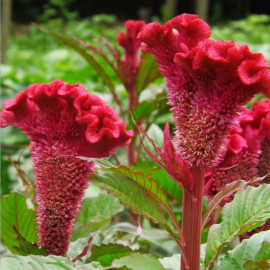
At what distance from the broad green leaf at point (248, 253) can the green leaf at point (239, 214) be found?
3 cm

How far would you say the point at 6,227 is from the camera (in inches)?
47.9

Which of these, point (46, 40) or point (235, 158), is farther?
point (46, 40)

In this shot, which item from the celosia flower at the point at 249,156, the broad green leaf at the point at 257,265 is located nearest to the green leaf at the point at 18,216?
the celosia flower at the point at 249,156

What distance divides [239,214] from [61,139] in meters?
0.39

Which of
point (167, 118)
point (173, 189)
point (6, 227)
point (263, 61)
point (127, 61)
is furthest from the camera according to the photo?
point (167, 118)

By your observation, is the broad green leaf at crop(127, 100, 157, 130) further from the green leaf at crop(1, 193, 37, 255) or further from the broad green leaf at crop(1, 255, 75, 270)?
the broad green leaf at crop(1, 255, 75, 270)

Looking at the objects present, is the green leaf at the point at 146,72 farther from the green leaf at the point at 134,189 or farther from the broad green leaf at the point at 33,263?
the broad green leaf at the point at 33,263

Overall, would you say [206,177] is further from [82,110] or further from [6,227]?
[6,227]

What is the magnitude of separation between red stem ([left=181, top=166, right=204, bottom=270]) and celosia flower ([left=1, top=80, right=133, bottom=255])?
6.7 inches

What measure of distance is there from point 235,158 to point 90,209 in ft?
1.66

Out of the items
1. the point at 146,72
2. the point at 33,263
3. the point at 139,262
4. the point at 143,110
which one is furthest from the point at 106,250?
the point at 146,72

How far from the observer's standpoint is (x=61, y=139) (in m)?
1.02

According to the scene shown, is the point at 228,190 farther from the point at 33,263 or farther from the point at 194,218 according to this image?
the point at 33,263

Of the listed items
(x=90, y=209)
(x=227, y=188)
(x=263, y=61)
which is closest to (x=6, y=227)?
(x=90, y=209)
